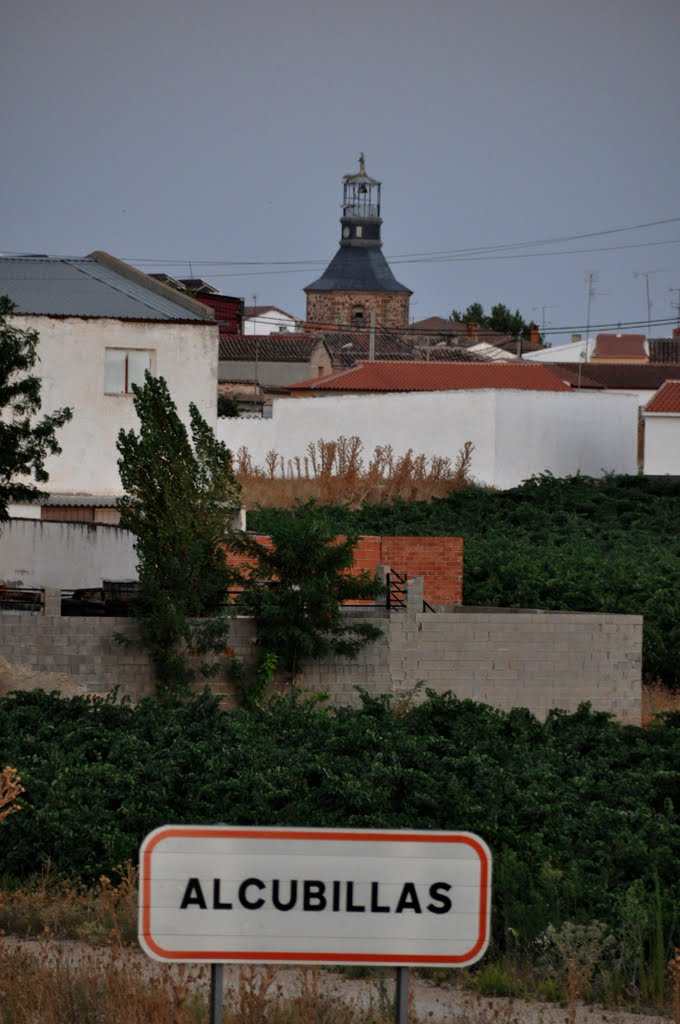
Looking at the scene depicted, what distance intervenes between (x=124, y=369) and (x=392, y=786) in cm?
1864

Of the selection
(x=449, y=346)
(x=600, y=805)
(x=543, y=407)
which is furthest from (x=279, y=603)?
(x=449, y=346)

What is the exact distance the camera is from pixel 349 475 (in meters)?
46.1

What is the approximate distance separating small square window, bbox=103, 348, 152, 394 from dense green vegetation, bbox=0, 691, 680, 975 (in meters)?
13.2

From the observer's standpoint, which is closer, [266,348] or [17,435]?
[17,435]

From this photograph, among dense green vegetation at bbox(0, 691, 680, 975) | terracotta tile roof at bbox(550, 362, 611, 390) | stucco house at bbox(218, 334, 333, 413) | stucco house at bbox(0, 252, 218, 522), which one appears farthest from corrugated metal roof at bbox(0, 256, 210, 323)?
terracotta tile roof at bbox(550, 362, 611, 390)

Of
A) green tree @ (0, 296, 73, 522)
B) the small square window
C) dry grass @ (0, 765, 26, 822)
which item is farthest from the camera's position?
the small square window

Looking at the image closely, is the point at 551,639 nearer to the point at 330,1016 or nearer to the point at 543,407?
the point at 330,1016

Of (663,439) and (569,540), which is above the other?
(663,439)

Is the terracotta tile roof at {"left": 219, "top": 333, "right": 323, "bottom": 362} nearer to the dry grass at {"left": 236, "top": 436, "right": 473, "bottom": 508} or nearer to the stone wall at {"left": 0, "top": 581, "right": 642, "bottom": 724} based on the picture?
the dry grass at {"left": 236, "top": 436, "right": 473, "bottom": 508}

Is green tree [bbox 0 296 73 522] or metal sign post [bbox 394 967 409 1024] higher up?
green tree [bbox 0 296 73 522]

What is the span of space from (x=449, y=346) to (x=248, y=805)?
261 feet

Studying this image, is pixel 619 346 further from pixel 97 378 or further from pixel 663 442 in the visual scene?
pixel 97 378

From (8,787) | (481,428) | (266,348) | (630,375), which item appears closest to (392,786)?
(8,787)

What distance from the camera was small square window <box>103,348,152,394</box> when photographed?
31812 mm
